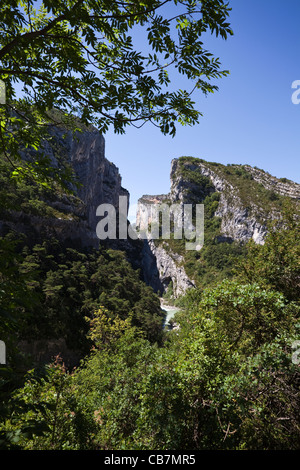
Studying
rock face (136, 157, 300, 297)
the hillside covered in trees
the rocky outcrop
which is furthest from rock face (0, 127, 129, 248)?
rock face (136, 157, 300, 297)

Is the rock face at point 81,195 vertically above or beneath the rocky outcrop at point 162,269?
above

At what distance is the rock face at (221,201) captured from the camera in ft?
305

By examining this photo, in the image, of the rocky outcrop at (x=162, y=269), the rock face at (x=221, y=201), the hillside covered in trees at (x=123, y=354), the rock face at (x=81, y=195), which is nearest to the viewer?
A: the hillside covered in trees at (x=123, y=354)

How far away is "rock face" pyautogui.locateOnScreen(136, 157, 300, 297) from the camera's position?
305 ft

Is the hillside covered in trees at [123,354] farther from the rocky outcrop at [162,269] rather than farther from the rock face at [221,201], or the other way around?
the rocky outcrop at [162,269]

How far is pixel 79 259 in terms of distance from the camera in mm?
52969

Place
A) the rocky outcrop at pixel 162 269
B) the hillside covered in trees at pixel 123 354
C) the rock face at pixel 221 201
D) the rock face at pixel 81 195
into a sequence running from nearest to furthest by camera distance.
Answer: the hillside covered in trees at pixel 123 354 < the rock face at pixel 81 195 < the rock face at pixel 221 201 < the rocky outcrop at pixel 162 269

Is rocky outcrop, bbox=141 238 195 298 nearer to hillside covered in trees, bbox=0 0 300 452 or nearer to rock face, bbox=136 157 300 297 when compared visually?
rock face, bbox=136 157 300 297

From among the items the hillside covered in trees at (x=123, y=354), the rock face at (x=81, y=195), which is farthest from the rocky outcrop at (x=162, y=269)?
the hillside covered in trees at (x=123, y=354)

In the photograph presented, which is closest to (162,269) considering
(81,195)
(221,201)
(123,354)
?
(221,201)

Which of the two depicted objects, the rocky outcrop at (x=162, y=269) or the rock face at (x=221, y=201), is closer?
the rock face at (x=221, y=201)

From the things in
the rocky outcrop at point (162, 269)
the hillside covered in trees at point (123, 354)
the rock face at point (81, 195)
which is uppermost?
the rock face at point (81, 195)

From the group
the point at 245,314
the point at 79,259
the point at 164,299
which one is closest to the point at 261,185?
the point at 164,299
